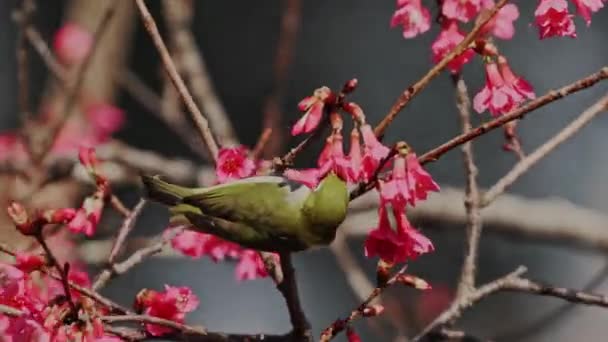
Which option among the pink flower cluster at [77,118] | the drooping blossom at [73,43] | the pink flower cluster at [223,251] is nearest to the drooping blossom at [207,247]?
the pink flower cluster at [223,251]

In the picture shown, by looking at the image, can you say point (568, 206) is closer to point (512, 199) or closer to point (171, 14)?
point (512, 199)

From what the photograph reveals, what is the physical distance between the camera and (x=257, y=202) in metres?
1.45

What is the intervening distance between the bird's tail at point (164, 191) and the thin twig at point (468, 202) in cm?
50

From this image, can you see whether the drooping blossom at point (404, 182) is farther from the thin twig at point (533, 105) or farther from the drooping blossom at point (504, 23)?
the drooping blossom at point (504, 23)

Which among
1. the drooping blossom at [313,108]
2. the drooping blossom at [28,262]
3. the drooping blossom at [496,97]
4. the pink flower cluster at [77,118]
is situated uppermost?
the pink flower cluster at [77,118]

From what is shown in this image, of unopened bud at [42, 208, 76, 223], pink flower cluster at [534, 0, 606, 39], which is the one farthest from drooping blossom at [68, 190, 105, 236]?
pink flower cluster at [534, 0, 606, 39]

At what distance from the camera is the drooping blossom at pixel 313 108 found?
1426mm

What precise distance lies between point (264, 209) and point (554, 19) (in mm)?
479

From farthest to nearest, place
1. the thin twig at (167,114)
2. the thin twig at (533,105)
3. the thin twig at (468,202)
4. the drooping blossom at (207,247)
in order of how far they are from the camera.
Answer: the thin twig at (167,114) < the drooping blossom at (207,247) < the thin twig at (468,202) < the thin twig at (533,105)

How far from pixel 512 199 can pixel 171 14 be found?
115 cm

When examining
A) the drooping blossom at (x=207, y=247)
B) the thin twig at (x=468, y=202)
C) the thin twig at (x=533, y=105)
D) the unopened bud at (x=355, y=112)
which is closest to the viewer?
the thin twig at (x=533, y=105)

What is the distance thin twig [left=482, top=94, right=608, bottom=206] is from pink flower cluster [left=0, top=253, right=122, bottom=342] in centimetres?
68

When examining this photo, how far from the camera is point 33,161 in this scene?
2588 mm

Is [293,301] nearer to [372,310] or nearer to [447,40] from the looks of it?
[372,310]
